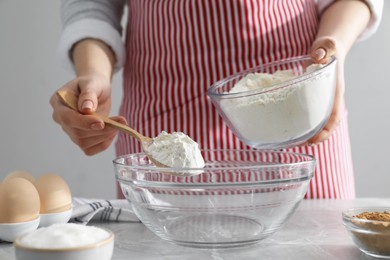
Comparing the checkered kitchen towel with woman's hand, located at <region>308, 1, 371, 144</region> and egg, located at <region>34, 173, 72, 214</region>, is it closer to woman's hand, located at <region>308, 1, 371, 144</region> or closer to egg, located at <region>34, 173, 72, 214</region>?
egg, located at <region>34, 173, 72, 214</region>

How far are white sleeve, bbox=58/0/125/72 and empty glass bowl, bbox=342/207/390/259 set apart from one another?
0.70m

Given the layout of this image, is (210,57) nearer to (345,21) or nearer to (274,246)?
(345,21)

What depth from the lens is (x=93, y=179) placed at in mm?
2156

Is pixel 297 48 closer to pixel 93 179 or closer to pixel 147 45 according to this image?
pixel 147 45

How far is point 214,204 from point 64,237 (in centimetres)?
22

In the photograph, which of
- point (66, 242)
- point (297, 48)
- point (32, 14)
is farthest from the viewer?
point (32, 14)

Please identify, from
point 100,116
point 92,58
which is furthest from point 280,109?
point 92,58

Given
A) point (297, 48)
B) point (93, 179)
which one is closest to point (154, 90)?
point (297, 48)

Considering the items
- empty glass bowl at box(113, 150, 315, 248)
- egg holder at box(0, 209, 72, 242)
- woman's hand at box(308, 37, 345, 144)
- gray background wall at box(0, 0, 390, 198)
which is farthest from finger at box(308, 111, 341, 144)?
gray background wall at box(0, 0, 390, 198)

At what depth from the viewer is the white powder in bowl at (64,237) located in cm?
56

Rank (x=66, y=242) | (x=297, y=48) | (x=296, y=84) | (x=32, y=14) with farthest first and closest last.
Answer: (x=32, y=14), (x=297, y=48), (x=296, y=84), (x=66, y=242)

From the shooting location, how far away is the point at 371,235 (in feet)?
2.17

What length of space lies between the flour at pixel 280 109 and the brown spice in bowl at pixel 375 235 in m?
0.18

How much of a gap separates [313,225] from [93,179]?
1418mm
